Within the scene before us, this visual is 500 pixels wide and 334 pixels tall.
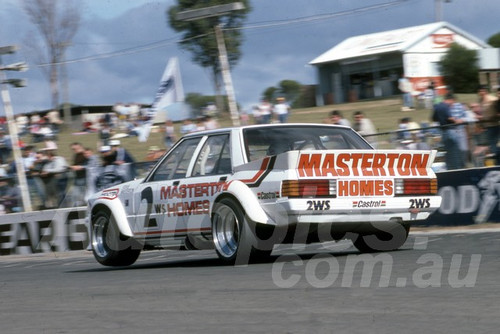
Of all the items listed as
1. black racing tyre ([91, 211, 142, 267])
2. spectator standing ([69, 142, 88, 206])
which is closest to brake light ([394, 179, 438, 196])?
black racing tyre ([91, 211, 142, 267])

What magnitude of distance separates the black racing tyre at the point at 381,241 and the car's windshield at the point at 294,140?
1044mm

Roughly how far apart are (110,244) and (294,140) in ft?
9.32

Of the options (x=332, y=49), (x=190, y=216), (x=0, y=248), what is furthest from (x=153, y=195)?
(x=332, y=49)

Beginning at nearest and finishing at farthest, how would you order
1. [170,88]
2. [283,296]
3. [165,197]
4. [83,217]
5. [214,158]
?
[283,296] < [214,158] < [165,197] < [83,217] < [170,88]

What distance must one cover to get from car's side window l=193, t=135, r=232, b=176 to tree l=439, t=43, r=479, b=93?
3991 cm

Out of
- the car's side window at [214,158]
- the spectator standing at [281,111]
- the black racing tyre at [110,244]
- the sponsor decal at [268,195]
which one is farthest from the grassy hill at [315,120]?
the sponsor decal at [268,195]

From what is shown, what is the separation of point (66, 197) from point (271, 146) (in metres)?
9.17

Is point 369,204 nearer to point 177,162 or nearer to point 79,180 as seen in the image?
point 177,162

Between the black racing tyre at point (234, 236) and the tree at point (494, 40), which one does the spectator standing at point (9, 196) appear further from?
the tree at point (494, 40)

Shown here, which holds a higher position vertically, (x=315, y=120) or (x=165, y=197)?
(x=165, y=197)

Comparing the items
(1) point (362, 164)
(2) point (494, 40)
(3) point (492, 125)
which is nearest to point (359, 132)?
(3) point (492, 125)

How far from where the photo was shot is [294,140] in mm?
10383

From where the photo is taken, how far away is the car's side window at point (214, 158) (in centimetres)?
1027

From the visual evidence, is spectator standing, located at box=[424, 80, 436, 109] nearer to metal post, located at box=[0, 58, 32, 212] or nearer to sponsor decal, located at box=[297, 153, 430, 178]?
metal post, located at box=[0, 58, 32, 212]
